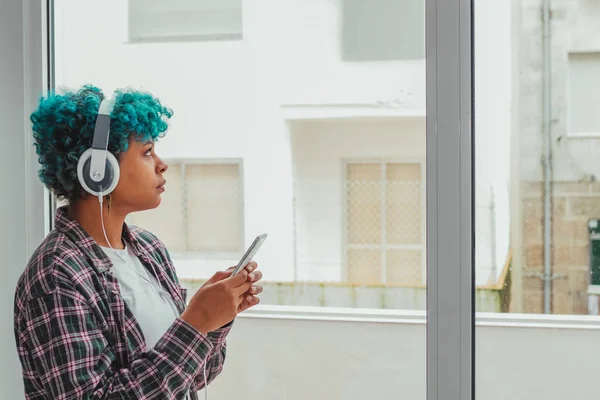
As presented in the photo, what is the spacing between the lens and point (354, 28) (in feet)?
4.50

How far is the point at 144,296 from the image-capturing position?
121 cm

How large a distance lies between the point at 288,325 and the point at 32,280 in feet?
1.90

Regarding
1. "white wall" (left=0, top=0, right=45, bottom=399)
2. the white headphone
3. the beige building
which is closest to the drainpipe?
the beige building

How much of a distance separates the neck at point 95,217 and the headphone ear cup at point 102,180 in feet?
0.18

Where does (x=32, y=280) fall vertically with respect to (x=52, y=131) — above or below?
below

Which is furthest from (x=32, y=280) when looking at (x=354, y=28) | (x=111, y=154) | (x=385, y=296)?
(x=354, y=28)

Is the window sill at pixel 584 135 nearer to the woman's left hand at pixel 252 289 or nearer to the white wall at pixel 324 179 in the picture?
the white wall at pixel 324 179

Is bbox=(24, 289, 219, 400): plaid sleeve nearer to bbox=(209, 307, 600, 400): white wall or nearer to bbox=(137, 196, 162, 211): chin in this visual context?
bbox=(137, 196, 162, 211): chin

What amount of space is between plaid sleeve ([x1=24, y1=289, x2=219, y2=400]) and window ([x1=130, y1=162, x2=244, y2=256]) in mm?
406

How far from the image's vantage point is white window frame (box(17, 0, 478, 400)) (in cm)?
126

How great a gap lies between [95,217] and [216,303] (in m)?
0.29

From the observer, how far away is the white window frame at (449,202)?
4.14ft

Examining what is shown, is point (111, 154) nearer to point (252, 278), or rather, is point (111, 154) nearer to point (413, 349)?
point (252, 278)

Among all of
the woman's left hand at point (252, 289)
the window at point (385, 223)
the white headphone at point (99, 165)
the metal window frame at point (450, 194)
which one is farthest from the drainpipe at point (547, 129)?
the white headphone at point (99, 165)
